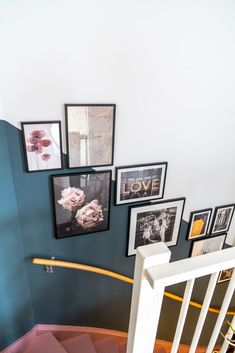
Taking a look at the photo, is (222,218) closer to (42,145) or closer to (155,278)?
(42,145)

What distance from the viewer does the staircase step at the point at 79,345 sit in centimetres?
216

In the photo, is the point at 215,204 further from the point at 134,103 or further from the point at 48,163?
the point at 48,163

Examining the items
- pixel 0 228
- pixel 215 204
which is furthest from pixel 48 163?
pixel 215 204

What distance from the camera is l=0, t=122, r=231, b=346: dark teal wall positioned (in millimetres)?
1663

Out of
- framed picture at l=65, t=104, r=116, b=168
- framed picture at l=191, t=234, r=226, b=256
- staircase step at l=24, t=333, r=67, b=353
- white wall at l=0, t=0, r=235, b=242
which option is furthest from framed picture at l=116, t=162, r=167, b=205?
staircase step at l=24, t=333, r=67, b=353

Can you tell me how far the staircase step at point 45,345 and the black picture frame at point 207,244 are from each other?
Answer: 5.14 ft

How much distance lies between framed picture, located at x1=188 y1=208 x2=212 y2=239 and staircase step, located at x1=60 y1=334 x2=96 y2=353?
1399 mm

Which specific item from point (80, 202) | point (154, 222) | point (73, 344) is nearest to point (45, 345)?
point (73, 344)

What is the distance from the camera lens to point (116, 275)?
2.21 m

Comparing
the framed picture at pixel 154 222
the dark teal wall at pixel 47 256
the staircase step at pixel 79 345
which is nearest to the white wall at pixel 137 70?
the framed picture at pixel 154 222

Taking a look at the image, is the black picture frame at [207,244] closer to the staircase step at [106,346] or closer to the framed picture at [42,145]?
the staircase step at [106,346]

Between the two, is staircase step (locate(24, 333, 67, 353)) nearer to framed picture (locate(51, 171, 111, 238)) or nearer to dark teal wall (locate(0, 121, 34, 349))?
dark teal wall (locate(0, 121, 34, 349))

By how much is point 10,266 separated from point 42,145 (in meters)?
0.91

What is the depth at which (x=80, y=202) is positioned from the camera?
189 cm
